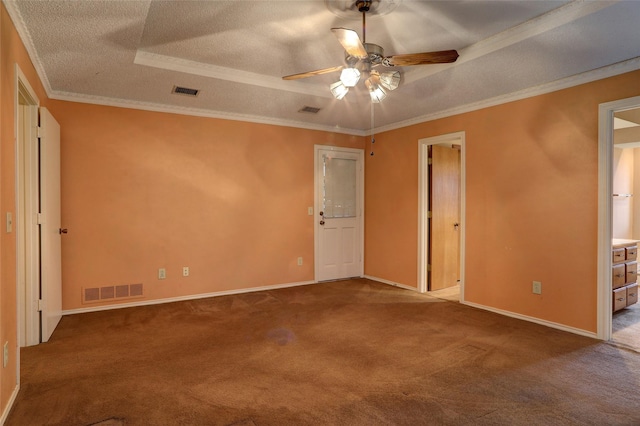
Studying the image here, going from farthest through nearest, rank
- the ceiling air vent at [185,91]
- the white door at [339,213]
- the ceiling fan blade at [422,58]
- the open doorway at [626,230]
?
1. the white door at [339,213]
2. the ceiling air vent at [185,91]
3. the open doorway at [626,230]
4. the ceiling fan blade at [422,58]

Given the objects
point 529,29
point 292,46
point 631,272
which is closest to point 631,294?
point 631,272

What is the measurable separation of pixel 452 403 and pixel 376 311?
1977 mm

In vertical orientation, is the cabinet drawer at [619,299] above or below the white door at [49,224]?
below

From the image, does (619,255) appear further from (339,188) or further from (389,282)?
(339,188)

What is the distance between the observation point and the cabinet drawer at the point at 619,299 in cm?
396

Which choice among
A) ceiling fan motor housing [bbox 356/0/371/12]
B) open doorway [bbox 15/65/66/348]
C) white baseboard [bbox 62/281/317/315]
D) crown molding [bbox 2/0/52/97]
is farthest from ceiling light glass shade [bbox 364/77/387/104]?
white baseboard [bbox 62/281/317/315]

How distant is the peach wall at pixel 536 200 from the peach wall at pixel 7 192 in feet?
14.4

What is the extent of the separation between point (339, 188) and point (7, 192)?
4381mm

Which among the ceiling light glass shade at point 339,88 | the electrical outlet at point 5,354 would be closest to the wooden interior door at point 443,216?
the ceiling light glass shade at point 339,88

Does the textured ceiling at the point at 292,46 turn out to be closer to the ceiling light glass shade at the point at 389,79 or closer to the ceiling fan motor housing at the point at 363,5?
the ceiling fan motor housing at the point at 363,5

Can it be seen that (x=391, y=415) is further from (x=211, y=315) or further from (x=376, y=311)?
(x=211, y=315)

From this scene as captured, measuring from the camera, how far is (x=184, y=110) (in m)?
4.62

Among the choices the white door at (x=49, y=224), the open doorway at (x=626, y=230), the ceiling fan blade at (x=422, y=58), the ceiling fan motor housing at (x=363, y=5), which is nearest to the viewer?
the ceiling fan blade at (x=422, y=58)

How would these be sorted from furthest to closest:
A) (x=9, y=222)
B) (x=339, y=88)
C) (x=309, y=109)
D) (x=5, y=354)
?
(x=309, y=109), (x=339, y=88), (x=9, y=222), (x=5, y=354)
